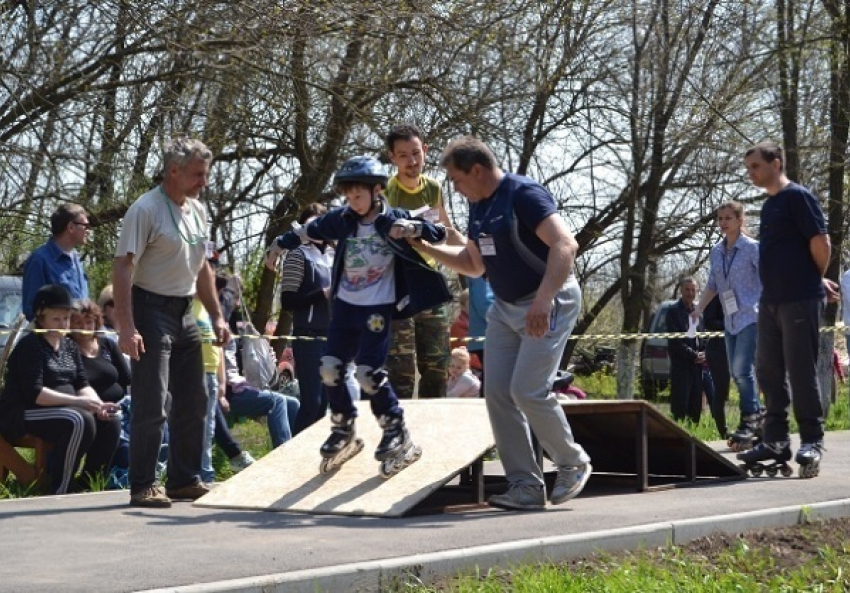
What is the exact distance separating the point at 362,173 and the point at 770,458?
3.57m

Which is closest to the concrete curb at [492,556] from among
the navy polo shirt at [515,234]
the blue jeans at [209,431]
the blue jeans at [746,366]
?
the navy polo shirt at [515,234]

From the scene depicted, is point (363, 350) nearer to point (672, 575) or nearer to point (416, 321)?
point (416, 321)

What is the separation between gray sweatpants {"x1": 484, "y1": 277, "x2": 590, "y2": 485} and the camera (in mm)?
7742

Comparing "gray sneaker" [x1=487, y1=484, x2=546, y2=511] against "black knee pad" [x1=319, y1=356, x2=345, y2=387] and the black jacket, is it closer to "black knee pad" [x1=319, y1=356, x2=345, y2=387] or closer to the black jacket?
"black knee pad" [x1=319, y1=356, x2=345, y2=387]

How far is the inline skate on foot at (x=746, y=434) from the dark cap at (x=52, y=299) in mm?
5316

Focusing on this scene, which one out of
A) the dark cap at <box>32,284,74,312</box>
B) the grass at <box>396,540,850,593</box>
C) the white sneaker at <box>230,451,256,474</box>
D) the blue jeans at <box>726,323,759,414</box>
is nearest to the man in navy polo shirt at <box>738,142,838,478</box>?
the blue jeans at <box>726,323,759,414</box>

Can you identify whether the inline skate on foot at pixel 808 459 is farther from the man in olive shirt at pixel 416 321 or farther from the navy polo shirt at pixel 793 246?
the man in olive shirt at pixel 416 321

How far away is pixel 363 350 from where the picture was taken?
815cm

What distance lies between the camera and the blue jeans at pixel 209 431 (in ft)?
31.5

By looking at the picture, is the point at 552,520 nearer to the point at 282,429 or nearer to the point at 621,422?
the point at 621,422

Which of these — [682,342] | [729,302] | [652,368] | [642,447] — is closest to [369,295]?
[642,447]

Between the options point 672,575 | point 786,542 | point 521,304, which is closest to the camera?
point 672,575

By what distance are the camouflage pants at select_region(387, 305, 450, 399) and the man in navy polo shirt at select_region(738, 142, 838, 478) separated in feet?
7.17

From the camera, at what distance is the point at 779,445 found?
981 centimetres
